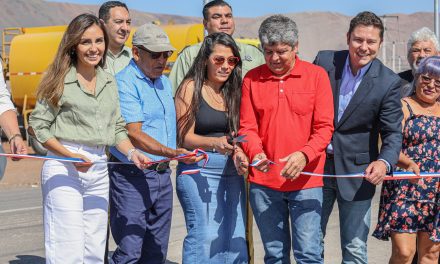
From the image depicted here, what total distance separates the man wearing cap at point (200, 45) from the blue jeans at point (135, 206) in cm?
123

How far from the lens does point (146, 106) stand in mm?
5523

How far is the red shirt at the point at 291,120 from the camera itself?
200 inches

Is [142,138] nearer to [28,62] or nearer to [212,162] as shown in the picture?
[212,162]

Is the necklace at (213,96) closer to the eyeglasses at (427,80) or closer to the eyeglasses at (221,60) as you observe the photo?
the eyeglasses at (221,60)

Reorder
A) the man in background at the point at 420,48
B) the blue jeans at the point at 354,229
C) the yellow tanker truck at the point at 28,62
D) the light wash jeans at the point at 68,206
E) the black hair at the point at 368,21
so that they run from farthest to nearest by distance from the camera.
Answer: the yellow tanker truck at the point at 28,62
the man in background at the point at 420,48
the blue jeans at the point at 354,229
the black hair at the point at 368,21
the light wash jeans at the point at 68,206

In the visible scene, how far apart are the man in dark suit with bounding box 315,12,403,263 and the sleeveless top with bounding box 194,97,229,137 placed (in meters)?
0.75

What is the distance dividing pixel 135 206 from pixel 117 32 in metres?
1.90

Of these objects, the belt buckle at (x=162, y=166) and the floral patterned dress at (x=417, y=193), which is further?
the belt buckle at (x=162, y=166)

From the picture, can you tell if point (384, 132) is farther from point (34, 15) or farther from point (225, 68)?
point (34, 15)

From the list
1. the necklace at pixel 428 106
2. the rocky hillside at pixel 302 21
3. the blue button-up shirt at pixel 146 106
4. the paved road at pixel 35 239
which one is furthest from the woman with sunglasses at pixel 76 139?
the rocky hillside at pixel 302 21

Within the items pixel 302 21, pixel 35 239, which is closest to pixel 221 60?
pixel 35 239

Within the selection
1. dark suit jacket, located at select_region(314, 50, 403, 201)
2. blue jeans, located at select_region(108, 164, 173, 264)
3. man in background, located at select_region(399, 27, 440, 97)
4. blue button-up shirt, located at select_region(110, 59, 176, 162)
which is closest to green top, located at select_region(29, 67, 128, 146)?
blue button-up shirt, located at select_region(110, 59, 176, 162)

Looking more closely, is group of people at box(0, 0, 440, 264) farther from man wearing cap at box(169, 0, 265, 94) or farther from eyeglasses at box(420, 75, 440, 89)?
man wearing cap at box(169, 0, 265, 94)

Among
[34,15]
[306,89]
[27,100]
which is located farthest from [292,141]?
[34,15]
